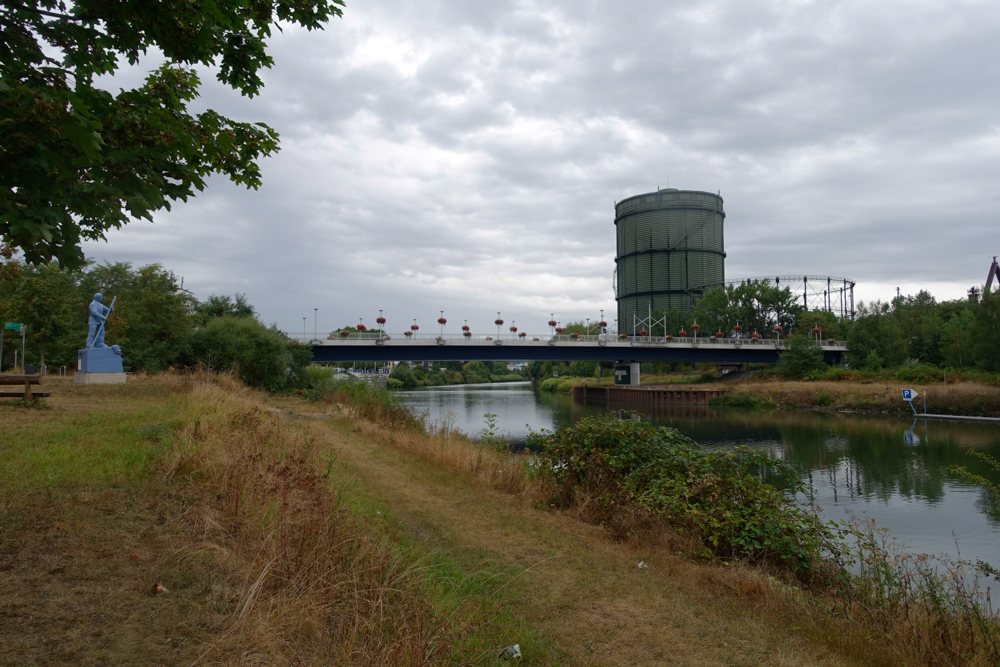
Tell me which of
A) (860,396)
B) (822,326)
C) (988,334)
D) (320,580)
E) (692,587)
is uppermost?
(822,326)

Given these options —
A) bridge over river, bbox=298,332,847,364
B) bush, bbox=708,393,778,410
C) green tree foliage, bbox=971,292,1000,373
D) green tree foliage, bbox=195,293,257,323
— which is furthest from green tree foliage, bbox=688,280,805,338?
green tree foliage, bbox=195,293,257,323

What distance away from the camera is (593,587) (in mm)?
7066

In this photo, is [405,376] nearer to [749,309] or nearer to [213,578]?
[749,309]

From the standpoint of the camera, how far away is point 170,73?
6293mm

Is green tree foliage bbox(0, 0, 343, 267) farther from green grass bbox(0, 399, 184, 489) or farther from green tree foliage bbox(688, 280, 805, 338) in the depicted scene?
green tree foliage bbox(688, 280, 805, 338)

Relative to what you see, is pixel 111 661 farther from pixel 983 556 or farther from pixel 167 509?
pixel 983 556

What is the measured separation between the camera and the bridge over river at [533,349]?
2036 inches

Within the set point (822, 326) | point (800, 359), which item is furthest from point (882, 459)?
point (822, 326)

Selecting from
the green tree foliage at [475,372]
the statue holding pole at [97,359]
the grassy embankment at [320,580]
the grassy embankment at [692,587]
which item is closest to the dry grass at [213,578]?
the grassy embankment at [320,580]

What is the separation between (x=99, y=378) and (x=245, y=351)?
13978 millimetres

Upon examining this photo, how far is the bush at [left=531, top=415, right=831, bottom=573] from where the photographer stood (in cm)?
920

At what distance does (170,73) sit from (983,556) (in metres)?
16.2

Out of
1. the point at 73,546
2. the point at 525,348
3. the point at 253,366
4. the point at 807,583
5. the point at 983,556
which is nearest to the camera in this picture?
the point at 73,546

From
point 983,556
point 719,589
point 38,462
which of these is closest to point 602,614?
point 719,589
